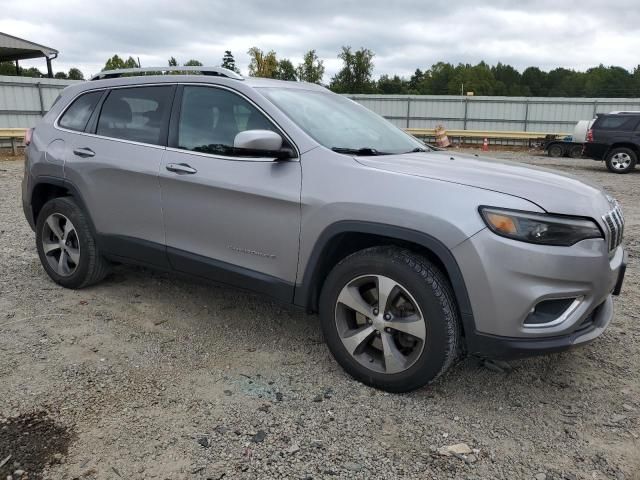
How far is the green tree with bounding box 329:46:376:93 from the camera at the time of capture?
2366 inches

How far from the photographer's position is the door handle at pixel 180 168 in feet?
11.4

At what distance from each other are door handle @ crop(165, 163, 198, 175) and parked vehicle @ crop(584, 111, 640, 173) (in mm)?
14994

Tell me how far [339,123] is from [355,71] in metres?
59.9

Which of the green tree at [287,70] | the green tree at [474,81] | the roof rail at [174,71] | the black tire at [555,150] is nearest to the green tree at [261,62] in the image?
the green tree at [287,70]

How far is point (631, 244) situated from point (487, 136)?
63.7 feet

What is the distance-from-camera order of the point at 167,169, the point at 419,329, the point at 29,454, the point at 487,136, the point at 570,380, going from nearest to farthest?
the point at 29,454 < the point at 419,329 < the point at 570,380 < the point at 167,169 < the point at 487,136

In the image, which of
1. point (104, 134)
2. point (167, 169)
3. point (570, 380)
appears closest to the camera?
point (570, 380)

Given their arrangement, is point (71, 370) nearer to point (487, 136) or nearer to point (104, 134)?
point (104, 134)

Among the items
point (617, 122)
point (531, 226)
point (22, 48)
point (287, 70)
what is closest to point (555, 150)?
point (617, 122)

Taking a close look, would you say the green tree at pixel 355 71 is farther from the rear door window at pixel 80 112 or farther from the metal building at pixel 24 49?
the rear door window at pixel 80 112

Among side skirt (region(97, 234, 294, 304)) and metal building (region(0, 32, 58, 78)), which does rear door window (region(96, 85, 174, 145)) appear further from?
metal building (region(0, 32, 58, 78))

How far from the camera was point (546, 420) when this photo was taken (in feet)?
9.09

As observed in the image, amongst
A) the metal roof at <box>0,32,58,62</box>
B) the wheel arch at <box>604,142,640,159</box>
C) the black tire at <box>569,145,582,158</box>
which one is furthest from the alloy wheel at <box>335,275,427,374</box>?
the metal roof at <box>0,32,58,62</box>

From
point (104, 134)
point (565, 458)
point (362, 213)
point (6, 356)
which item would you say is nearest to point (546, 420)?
point (565, 458)
